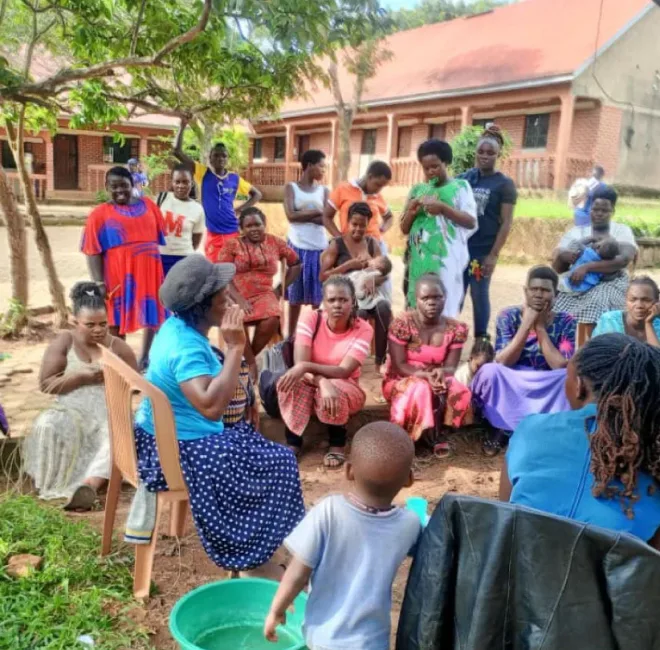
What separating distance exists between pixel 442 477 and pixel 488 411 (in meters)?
0.56

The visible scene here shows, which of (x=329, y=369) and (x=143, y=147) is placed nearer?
(x=329, y=369)

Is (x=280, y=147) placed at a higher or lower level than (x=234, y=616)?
higher

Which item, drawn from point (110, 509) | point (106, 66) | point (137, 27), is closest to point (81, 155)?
point (137, 27)

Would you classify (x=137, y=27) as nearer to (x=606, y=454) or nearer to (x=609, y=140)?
(x=606, y=454)

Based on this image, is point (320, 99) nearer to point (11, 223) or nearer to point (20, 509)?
point (11, 223)

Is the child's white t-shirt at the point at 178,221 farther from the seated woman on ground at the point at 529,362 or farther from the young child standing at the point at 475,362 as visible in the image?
the seated woman on ground at the point at 529,362

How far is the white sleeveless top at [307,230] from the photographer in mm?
5902

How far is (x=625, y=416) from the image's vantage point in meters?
1.86

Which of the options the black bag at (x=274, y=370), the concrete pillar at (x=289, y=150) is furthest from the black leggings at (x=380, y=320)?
the concrete pillar at (x=289, y=150)

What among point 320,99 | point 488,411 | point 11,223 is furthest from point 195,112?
point 320,99

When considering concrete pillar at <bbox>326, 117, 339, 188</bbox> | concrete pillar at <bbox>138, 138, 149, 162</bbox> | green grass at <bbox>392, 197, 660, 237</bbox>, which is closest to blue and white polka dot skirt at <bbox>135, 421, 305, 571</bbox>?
green grass at <bbox>392, 197, 660, 237</bbox>

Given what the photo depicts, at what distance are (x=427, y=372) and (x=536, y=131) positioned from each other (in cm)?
1710

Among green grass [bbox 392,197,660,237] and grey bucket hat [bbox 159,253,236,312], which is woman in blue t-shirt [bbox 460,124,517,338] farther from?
green grass [bbox 392,197,660,237]

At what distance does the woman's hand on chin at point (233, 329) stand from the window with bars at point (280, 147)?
2518cm
